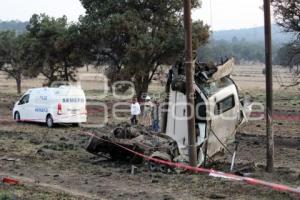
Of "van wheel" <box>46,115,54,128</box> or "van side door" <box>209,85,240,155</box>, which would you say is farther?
"van wheel" <box>46,115,54,128</box>

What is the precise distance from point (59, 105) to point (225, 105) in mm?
15374

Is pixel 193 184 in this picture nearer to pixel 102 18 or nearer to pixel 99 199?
pixel 99 199

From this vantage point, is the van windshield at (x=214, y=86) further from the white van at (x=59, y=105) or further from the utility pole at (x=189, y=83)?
the white van at (x=59, y=105)

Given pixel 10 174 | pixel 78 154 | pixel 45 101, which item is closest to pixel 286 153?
pixel 78 154

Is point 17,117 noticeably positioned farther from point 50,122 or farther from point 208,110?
point 208,110

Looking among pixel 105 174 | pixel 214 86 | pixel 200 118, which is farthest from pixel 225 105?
pixel 105 174

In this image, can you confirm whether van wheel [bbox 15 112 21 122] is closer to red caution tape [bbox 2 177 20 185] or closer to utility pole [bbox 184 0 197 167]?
red caution tape [bbox 2 177 20 185]

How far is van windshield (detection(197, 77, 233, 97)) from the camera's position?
14500 millimetres

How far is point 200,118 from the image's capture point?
14.4 m

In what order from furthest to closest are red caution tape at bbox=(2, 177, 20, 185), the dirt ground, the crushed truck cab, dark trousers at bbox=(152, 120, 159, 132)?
dark trousers at bbox=(152, 120, 159, 132) < the crushed truck cab < red caution tape at bbox=(2, 177, 20, 185) < the dirt ground

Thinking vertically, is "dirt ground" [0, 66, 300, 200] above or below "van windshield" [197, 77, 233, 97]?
below

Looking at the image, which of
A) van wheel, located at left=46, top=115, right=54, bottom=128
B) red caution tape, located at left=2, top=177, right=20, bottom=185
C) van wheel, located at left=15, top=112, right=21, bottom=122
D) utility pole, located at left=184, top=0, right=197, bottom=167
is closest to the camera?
red caution tape, located at left=2, top=177, right=20, bottom=185

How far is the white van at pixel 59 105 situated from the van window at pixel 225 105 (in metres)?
15.1

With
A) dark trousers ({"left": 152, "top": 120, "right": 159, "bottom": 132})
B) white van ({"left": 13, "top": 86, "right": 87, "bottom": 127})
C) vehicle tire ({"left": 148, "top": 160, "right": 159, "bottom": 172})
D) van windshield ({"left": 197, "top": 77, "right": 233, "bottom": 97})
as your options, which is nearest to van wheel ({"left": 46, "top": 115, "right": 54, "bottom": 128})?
white van ({"left": 13, "top": 86, "right": 87, "bottom": 127})
